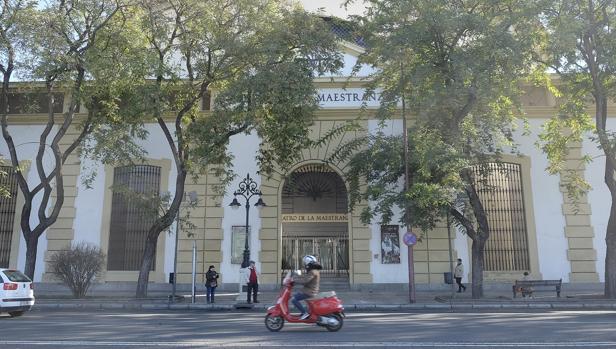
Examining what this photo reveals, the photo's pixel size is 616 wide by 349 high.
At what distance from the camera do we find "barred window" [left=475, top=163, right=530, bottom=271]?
73.9 ft

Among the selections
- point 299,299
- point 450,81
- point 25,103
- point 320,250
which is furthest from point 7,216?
point 450,81

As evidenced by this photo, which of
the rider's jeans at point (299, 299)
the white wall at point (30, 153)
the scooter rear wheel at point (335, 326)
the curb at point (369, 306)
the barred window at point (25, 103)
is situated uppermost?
the barred window at point (25, 103)

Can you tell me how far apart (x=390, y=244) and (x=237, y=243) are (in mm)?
6715

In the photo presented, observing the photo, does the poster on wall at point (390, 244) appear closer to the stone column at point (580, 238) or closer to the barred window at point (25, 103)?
the stone column at point (580, 238)

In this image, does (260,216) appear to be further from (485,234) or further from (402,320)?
(402,320)

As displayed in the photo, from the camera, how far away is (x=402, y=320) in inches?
488

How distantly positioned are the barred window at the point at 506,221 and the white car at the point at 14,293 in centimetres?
1730

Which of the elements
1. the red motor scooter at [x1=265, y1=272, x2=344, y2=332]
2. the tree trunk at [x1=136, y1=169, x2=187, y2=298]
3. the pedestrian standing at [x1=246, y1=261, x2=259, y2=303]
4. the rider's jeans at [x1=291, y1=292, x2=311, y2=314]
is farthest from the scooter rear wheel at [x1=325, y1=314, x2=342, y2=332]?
the tree trunk at [x1=136, y1=169, x2=187, y2=298]

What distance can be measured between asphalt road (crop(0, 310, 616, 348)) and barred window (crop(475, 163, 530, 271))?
33.8 ft

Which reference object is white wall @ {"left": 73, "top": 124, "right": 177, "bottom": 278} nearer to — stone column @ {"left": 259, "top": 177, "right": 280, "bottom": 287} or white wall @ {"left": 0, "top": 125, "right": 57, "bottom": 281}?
white wall @ {"left": 0, "top": 125, "right": 57, "bottom": 281}

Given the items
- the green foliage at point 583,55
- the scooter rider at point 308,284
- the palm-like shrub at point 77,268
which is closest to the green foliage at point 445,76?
the green foliage at point 583,55

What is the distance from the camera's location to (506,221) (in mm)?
22875

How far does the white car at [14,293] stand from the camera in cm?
1290

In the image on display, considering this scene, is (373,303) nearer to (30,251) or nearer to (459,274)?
(459,274)
